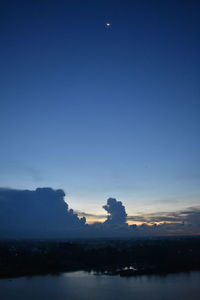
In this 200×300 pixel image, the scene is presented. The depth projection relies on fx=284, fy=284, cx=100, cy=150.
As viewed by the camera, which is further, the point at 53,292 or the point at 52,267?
the point at 52,267

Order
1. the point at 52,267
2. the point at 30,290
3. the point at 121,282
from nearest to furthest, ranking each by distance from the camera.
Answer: the point at 30,290 → the point at 121,282 → the point at 52,267

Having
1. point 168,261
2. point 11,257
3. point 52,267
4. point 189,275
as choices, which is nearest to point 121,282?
point 189,275

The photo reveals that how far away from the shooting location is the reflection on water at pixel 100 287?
28.5 metres

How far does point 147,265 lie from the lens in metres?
46.2

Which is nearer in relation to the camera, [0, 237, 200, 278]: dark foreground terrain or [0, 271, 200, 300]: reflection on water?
[0, 271, 200, 300]: reflection on water

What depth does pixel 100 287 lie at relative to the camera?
105 ft

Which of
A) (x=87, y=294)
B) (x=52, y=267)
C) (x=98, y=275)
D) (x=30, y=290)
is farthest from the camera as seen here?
(x=52, y=267)

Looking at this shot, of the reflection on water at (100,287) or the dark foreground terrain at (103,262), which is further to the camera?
the dark foreground terrain at (103,262)

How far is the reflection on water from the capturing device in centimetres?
2853

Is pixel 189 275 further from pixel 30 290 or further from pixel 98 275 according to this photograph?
pixel 30 290

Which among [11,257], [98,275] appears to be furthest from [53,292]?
[11,257]

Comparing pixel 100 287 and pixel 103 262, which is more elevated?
pixel 103 262

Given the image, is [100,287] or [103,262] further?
[103,262]

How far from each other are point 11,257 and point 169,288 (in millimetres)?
30015
